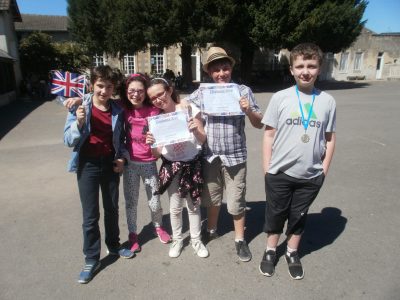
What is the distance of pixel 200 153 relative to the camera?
3.28 meters

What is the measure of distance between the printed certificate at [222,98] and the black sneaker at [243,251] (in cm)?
139

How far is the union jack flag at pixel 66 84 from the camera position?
287cm

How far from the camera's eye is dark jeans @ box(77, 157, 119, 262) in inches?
117

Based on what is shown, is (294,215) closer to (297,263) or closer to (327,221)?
(297,263)

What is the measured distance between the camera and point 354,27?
79.9ft

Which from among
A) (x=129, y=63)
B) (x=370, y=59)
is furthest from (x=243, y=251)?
(x=370, y=59)

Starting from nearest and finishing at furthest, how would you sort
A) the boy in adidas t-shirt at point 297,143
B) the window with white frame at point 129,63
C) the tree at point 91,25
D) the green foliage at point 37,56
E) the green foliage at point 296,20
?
the boy in adidas t-shirt at point 297,143, the green foliage at point 296,20, the green foliage at point 37,56, the tree at point 91,25, the window with white frame at point 129,63

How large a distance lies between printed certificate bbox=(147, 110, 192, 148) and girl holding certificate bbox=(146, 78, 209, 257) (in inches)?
2.4

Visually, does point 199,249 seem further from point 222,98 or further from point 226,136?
point 222,98

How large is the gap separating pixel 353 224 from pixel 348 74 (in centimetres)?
3811

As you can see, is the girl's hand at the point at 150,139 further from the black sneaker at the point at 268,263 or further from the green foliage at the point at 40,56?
the green foliage at the point at 40,56

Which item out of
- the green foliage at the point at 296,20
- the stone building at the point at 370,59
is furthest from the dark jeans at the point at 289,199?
the stone building at the point at 370,59

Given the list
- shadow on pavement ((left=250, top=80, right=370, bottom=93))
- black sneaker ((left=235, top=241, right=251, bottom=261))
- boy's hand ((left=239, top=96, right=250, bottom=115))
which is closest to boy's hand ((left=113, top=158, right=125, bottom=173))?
boy's hand ((left=239, top=96, right=250, bottom=115))

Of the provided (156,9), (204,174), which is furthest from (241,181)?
(156,9)
